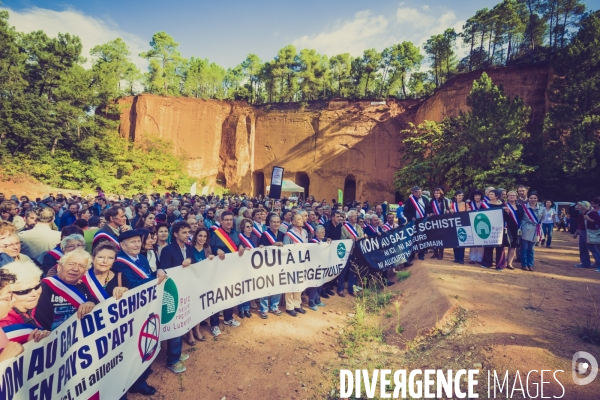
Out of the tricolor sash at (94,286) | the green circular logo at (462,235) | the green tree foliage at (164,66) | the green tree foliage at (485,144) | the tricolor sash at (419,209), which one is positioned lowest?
the tricolor sash at (94,286)

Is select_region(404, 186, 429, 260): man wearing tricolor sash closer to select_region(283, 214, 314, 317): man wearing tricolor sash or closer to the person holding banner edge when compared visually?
select_region(283, 214, 314, 317): man wearing tricolor sash

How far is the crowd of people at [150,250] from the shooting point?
2510 millimetres

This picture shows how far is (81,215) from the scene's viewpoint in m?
6.81

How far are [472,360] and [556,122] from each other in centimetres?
2186

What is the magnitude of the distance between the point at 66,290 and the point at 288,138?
111 feet

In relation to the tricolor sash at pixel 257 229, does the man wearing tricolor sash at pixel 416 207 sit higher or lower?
higher

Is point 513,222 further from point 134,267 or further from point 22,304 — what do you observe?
point 22,304

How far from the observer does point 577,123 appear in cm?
1822

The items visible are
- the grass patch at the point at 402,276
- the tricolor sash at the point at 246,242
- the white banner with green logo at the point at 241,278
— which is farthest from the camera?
the grass patch at the point at 402,276

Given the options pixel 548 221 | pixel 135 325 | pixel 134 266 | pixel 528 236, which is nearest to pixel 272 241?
pixel 134 266

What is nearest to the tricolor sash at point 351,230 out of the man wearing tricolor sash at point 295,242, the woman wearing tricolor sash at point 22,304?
the man wearing tricolor sash at point 295,242

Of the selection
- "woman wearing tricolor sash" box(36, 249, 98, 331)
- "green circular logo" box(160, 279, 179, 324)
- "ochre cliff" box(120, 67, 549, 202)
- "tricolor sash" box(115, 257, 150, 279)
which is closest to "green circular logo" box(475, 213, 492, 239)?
"green circular logo" box(160, 279, 179, 324)

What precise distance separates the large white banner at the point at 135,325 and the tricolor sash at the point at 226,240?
25cm

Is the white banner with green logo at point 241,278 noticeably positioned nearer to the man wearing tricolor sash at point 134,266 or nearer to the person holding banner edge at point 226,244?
the person holding banner edge at point 226,244
